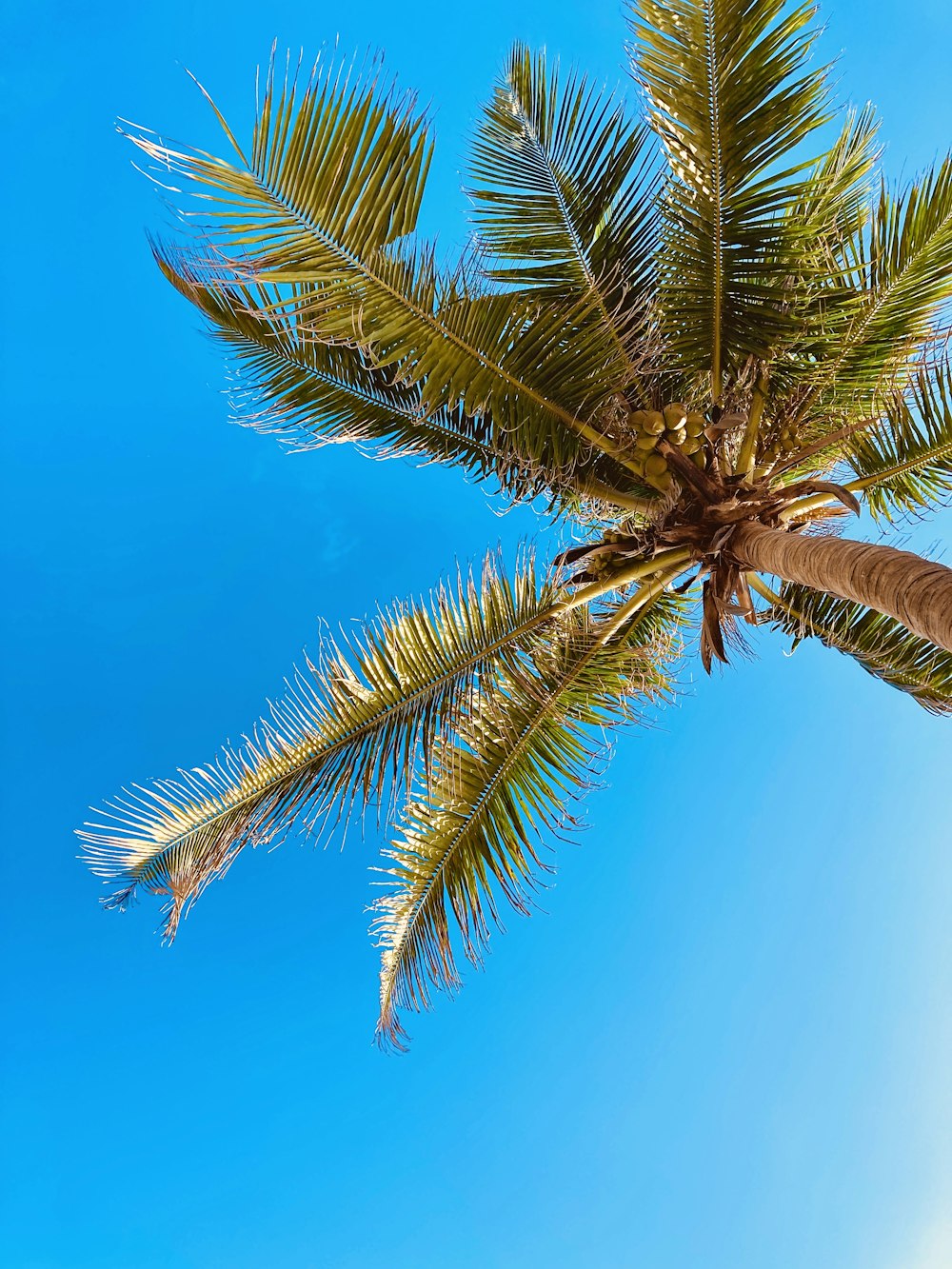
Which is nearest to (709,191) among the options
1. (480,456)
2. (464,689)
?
(480,456)

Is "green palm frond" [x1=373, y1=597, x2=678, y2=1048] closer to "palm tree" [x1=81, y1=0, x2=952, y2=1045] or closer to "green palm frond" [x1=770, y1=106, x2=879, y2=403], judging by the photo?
"palm tree" [x1=81, y1=0, x2=952, y2=1045]

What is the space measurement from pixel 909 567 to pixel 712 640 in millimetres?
1948

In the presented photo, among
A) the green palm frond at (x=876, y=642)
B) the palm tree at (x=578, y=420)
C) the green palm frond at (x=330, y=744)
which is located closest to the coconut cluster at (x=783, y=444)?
the palm tree at (x=578, y=420)

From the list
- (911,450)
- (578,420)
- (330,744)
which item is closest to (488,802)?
(330,744)

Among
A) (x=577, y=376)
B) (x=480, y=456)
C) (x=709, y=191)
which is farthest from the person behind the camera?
(x=480, y=456)

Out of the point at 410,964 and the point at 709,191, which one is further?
the point at 410,964

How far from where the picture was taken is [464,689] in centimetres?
507

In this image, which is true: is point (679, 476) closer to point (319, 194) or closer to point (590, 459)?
point (590, 459)

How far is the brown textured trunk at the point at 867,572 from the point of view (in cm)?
325

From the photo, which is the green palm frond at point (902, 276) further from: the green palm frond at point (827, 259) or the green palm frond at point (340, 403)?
the green palm frond at point (340, 403)

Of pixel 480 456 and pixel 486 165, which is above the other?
pixel 486 165

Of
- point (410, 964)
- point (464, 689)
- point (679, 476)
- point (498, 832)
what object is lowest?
point (410, 964)

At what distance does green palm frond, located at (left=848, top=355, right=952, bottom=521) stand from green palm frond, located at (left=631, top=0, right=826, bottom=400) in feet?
3.12

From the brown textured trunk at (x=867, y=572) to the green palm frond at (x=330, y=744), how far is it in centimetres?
145
